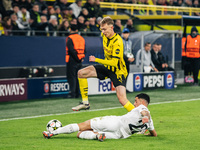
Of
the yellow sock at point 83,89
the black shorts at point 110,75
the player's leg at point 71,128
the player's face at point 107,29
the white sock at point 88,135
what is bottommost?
the white sock at point 88,135

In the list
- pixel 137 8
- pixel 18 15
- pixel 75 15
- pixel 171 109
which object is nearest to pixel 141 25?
pixel 137 8

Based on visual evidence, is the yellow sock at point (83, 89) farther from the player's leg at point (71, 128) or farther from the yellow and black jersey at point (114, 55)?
the player's leg at point (71, 128)

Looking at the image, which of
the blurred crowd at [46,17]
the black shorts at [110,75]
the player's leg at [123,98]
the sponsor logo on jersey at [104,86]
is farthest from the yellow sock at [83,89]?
the blurred crowd at [46,17]

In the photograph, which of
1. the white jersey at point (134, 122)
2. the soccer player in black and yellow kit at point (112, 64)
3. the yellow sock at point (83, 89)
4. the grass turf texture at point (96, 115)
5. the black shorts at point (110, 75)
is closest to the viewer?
the grass turf texture at point (96, 115)

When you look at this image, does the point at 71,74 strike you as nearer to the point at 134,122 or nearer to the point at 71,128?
the point at 71,128

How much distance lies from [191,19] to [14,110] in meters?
12.5

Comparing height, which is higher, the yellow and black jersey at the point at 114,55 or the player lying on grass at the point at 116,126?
the yellow and black jersey at the point at 114,55

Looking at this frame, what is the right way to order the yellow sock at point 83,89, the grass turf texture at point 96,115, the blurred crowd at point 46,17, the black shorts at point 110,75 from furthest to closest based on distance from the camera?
the blurred crowd at point 46,17, the yellow sock at point 83,89, the black shorts at point 110,75, the grass turf texture at point 96,115

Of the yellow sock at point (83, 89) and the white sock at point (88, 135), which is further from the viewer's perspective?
the yellow sock at point (83, 89)

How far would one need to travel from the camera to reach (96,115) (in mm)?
10484

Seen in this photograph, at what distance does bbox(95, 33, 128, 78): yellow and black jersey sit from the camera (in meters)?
8.77

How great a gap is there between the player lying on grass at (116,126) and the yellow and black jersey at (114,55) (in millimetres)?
1769

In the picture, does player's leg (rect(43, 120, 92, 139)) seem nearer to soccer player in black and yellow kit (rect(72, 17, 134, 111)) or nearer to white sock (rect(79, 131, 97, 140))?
white sock (rect(79, 131, 97, 140))

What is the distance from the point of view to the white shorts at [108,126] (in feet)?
23.1
